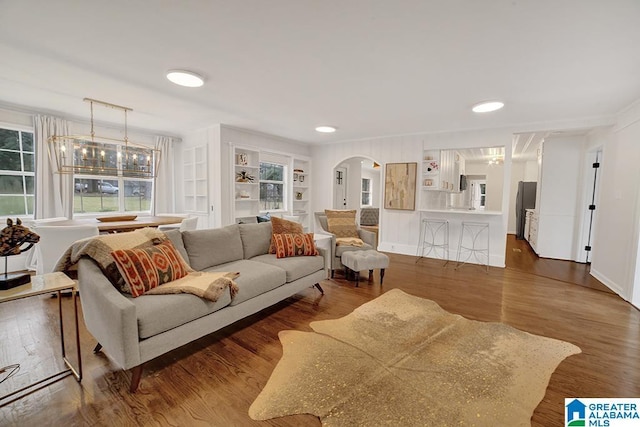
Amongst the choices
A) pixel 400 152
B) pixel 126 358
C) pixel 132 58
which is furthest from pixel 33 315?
pixel 400 152

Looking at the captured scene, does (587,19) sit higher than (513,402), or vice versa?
(587,19)

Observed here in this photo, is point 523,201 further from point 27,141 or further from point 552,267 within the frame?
point 27,141

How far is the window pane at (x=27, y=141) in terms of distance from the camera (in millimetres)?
4383

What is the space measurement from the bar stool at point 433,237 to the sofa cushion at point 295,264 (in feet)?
9.55

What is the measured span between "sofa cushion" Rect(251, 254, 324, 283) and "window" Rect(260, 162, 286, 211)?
10.7 feet

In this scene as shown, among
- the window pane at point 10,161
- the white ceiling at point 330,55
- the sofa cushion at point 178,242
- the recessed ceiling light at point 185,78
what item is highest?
the white ceiling at point 330,55

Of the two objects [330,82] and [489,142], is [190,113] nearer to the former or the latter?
[330,82]

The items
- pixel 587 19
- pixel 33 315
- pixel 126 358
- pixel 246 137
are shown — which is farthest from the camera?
pixel 246 137

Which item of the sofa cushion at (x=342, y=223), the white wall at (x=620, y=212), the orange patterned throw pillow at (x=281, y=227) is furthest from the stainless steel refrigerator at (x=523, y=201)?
the orange patterned throw pillow at (x=281, y=227)

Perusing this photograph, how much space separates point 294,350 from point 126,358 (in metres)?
1.14

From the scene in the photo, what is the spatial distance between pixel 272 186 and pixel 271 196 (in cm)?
24

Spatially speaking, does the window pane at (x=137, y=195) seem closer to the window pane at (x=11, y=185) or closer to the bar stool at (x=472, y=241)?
the window pane at (x=11, y=185)

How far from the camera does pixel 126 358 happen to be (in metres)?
1.65

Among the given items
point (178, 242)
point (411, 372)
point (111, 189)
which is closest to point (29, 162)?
point (111, 189)
